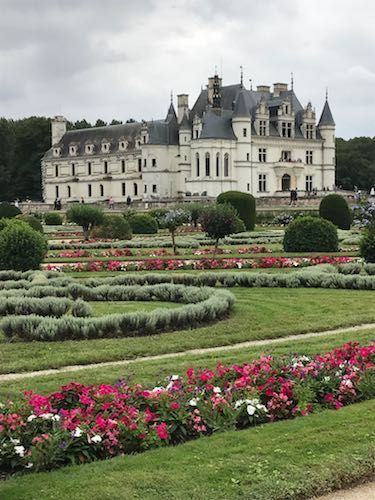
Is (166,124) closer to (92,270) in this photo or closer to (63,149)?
(63,149)

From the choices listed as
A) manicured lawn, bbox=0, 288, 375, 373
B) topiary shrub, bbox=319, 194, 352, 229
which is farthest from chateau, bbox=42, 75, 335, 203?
manicured lawn, bbox=0, 288, 375, 373

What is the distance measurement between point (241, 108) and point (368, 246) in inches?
2036

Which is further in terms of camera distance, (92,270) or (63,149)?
(63,149)

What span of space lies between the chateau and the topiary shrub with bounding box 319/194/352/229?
98.1ft

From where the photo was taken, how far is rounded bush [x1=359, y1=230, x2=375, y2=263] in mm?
18172

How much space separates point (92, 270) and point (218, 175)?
163 feet

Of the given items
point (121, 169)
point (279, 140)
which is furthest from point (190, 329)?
point (121, 169)

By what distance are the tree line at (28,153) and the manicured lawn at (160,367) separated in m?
75.5

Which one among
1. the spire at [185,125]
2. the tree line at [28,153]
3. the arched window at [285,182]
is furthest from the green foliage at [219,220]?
the tree line at [28,153]

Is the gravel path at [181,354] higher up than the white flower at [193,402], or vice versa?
the white flower at [193,402]

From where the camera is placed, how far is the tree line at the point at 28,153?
3366 inches

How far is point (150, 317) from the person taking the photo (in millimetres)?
10773

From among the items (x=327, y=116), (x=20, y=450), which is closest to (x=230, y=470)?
(x=20, y=450)

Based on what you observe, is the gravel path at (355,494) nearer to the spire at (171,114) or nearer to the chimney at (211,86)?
the chimney at (211,86)
